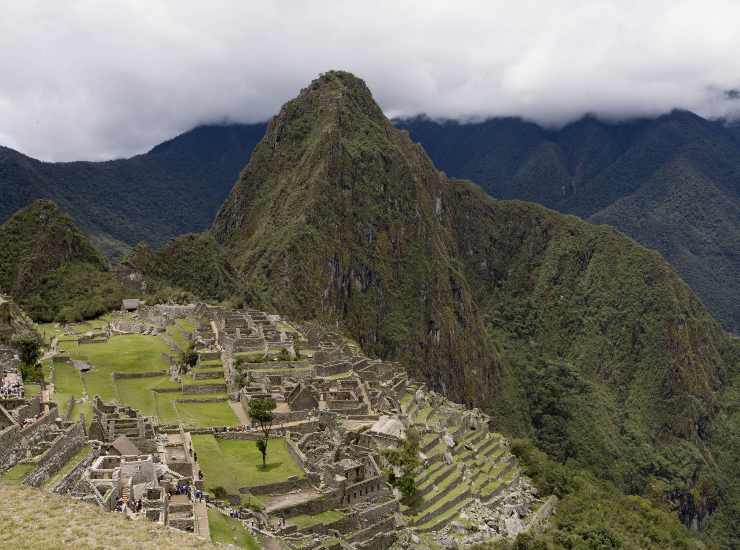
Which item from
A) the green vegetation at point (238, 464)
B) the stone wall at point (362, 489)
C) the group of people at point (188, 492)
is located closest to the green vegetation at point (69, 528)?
the group of people at point (188, 492)

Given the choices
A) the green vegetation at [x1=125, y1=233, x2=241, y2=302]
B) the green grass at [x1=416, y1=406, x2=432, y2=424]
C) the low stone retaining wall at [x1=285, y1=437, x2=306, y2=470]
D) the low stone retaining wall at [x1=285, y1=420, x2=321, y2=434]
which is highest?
the green vegetation at [x1=125, y1=233, x2=241, y2=302]

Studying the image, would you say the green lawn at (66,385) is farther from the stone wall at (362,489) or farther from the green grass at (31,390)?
the stone wall at (362,489)

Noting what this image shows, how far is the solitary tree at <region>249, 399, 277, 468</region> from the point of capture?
118 feet

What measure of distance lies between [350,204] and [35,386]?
5409 inches

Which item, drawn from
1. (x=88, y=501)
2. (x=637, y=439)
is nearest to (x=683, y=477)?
(x=637, y=439)

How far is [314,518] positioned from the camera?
32469mm

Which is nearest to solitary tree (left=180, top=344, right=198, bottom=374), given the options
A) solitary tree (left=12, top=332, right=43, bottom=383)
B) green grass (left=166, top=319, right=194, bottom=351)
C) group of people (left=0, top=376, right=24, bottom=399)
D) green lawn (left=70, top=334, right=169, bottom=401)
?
green lawn (left=70, top=334, right=169, bottom=401)

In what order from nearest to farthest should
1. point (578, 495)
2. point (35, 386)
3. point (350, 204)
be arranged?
point (35, 386) → point (578, 495) → point (350, 204)

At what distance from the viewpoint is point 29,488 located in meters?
20.7

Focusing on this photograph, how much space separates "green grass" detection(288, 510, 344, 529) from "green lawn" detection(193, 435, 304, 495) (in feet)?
6.96

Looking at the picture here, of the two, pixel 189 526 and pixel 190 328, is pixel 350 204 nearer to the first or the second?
pixel 190 328

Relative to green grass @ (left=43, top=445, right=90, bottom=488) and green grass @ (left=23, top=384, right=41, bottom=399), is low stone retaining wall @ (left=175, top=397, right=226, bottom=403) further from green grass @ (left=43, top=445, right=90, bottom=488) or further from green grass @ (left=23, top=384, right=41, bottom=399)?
green grass @ (left=43, top=445, right=90, bottom=488)

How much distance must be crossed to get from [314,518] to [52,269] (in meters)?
67.8

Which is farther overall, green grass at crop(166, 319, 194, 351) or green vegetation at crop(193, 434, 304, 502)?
green grass at crop(166, 319, 194, 351)
